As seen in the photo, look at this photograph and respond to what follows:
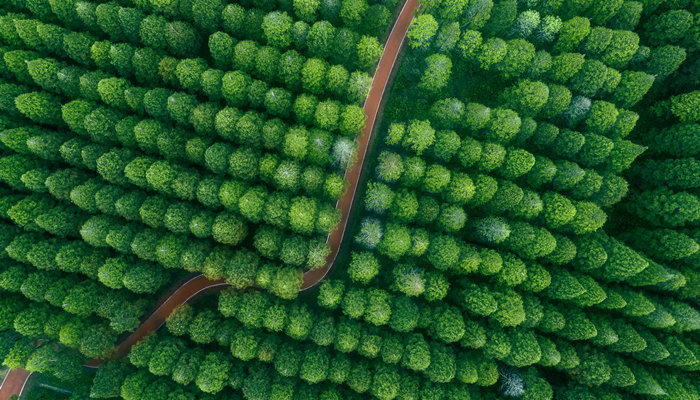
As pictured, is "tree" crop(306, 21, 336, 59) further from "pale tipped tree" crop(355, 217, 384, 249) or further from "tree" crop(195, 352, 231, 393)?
"tree" crop(195, 352, 231, 393)

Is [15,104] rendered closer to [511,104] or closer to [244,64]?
[244,64]

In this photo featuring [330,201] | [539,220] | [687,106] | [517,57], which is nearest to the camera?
[517,57]

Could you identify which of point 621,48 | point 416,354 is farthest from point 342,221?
point 621,48

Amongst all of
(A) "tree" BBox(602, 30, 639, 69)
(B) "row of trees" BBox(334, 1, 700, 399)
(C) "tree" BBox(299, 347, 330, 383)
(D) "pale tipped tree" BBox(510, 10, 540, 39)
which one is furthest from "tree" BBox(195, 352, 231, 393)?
(A) "tree" BBox(602, 30, 639, 69)

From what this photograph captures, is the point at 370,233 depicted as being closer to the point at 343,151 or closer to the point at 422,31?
the point at 343,151

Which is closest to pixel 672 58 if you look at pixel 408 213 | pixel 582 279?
pixel 582 279

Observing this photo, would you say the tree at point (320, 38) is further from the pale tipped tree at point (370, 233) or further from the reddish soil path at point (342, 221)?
the pale tipped tree at point (370, 233)
